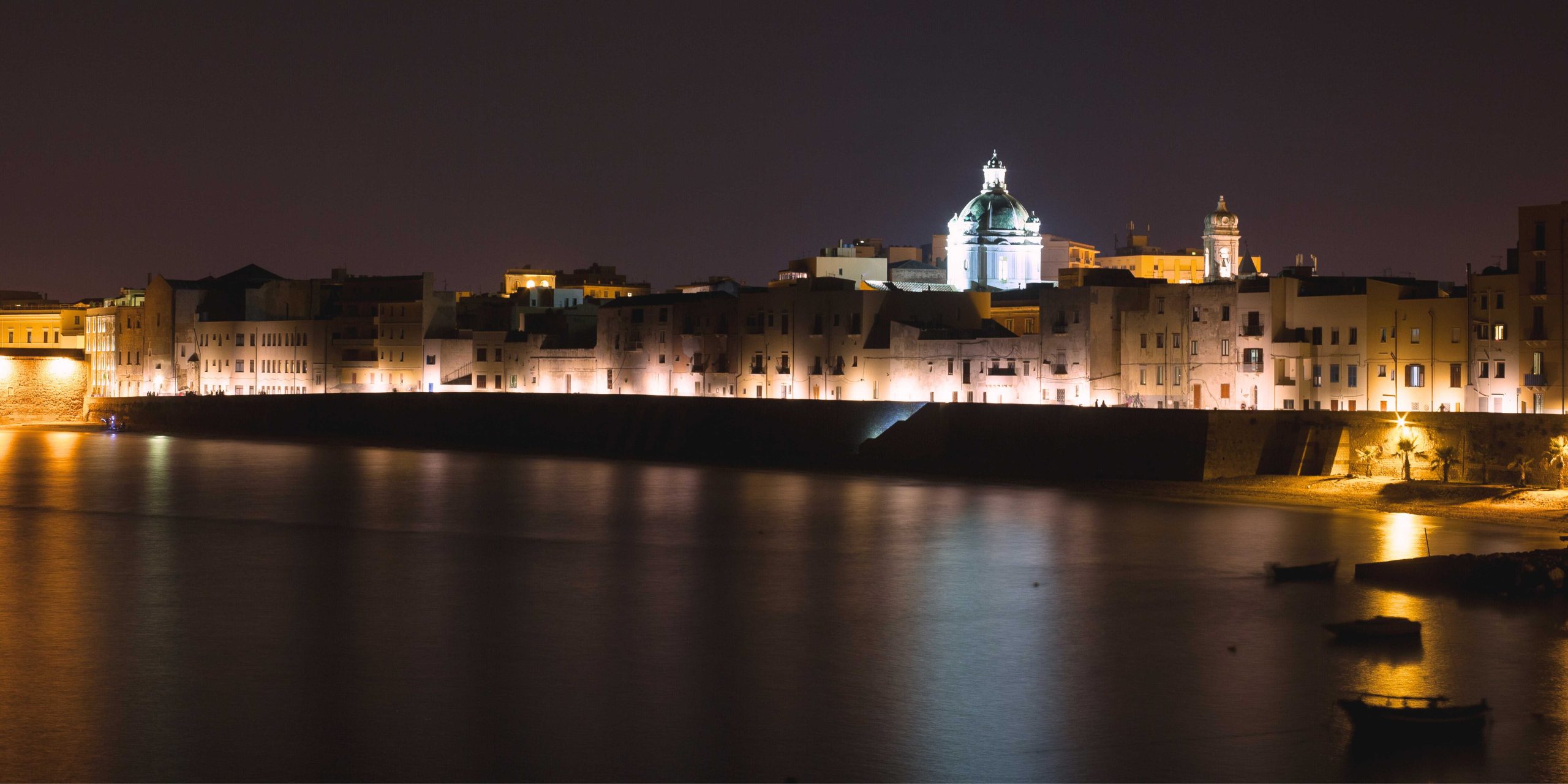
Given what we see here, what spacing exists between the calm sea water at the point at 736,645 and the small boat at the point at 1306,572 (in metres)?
0.46

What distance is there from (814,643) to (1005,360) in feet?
94.6

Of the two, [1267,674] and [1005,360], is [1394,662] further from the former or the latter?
[1005,360]

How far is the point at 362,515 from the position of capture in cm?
4000

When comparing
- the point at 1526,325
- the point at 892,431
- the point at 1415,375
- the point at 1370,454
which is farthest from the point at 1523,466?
the point at 892,431

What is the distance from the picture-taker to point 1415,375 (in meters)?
41.8

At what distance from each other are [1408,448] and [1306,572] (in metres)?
10.3

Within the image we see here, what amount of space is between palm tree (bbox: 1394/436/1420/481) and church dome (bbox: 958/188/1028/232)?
36009 mm

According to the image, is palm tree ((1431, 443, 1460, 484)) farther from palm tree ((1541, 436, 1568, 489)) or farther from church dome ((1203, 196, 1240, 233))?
church dome ((1203, 196, 1240, 233))

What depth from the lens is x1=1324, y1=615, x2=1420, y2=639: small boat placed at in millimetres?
23219

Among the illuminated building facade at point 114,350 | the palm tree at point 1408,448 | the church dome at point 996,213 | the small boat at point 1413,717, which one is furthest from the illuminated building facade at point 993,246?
the small boat at point 1413,717

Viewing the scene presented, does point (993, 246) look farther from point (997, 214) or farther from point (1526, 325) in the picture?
point (1526, 325)

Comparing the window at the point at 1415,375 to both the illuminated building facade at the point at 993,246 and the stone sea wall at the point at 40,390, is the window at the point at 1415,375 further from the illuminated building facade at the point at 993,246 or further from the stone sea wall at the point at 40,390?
the stone sea wall at the point at 40,390

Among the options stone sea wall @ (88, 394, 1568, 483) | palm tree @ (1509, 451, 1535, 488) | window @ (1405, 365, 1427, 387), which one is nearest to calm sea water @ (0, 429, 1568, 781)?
palm tree @ (1509, 451, 1535, 488)

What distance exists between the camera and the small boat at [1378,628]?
2322 centimetres
